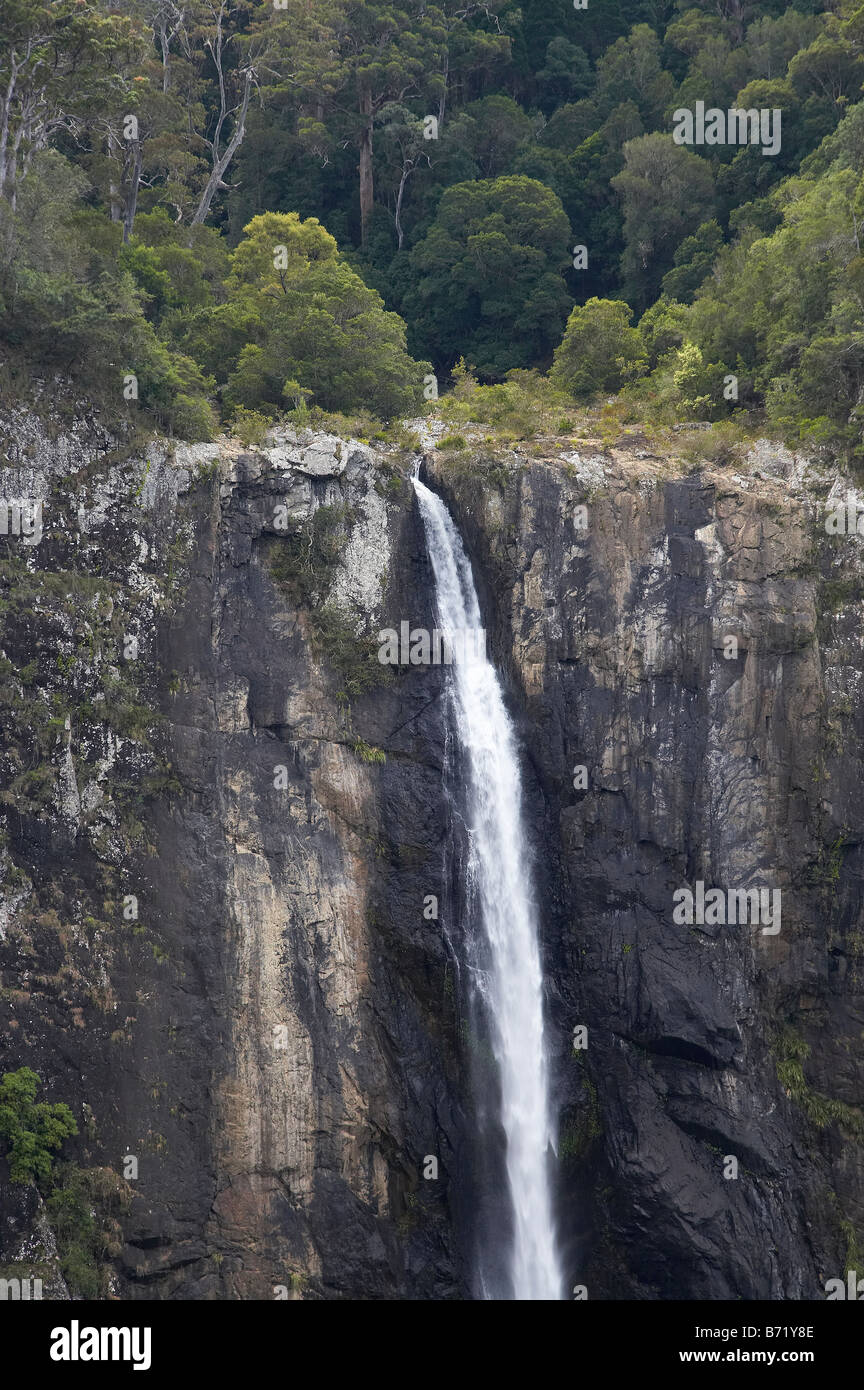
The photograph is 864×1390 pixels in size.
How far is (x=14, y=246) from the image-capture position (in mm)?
26484

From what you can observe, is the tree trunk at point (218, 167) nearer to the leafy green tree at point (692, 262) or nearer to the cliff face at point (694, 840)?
the leafy green tree at point (692, 262)

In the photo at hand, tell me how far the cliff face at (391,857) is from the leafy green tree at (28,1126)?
421 millimetres

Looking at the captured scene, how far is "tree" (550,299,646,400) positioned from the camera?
34438mm

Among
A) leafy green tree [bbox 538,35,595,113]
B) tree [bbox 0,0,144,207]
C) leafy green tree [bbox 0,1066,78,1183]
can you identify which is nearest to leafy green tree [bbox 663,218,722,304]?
leafy green tree [bbox 538,35,595,113]

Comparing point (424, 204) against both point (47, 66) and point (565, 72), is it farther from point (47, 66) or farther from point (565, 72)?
point (47, 66)

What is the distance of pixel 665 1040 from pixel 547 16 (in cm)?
3498

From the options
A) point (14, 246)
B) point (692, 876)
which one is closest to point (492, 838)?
point (692, 876)

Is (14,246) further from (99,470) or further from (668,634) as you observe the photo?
(668,634)

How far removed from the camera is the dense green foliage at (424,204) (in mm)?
28250

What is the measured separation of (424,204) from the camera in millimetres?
42375

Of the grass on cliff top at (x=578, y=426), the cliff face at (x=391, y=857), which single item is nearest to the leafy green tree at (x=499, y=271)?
the grass on cliff top at (x=578, y=426)

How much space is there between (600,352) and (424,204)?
10.9m

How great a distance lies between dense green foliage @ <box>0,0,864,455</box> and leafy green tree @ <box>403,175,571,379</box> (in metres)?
0.08

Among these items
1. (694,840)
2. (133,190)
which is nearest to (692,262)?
(133,190)
